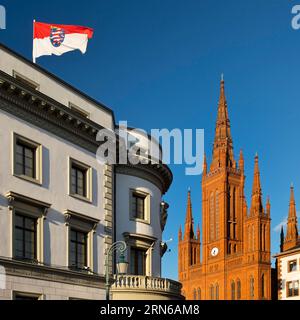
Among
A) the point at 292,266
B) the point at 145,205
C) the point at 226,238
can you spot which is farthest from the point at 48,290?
the point at 226,238

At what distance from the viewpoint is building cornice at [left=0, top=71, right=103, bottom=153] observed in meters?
27.8

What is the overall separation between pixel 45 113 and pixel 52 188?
3740mm

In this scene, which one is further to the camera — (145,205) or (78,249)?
(145,205)

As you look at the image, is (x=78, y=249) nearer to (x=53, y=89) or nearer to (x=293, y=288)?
(x=53, y=89)

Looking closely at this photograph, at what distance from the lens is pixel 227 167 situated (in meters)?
156

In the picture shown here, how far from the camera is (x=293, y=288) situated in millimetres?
94125

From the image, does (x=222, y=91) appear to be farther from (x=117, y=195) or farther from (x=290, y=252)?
(x=117, y=195)

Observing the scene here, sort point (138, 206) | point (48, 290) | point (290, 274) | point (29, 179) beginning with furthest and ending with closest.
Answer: point (290, 274)
point (138, 206)
point (48, 290)
point (29, 179)

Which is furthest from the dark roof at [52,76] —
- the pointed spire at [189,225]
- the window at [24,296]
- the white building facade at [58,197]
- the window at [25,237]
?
the pointed spire at [189,225]

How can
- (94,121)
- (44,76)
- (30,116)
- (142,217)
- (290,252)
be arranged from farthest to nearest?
(290,252), (142,217), (94,121), (44,76), (30,116)

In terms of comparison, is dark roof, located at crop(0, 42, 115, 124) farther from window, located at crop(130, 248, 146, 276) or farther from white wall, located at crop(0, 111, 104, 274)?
window, located at crop(130, 248, 146, 276)
